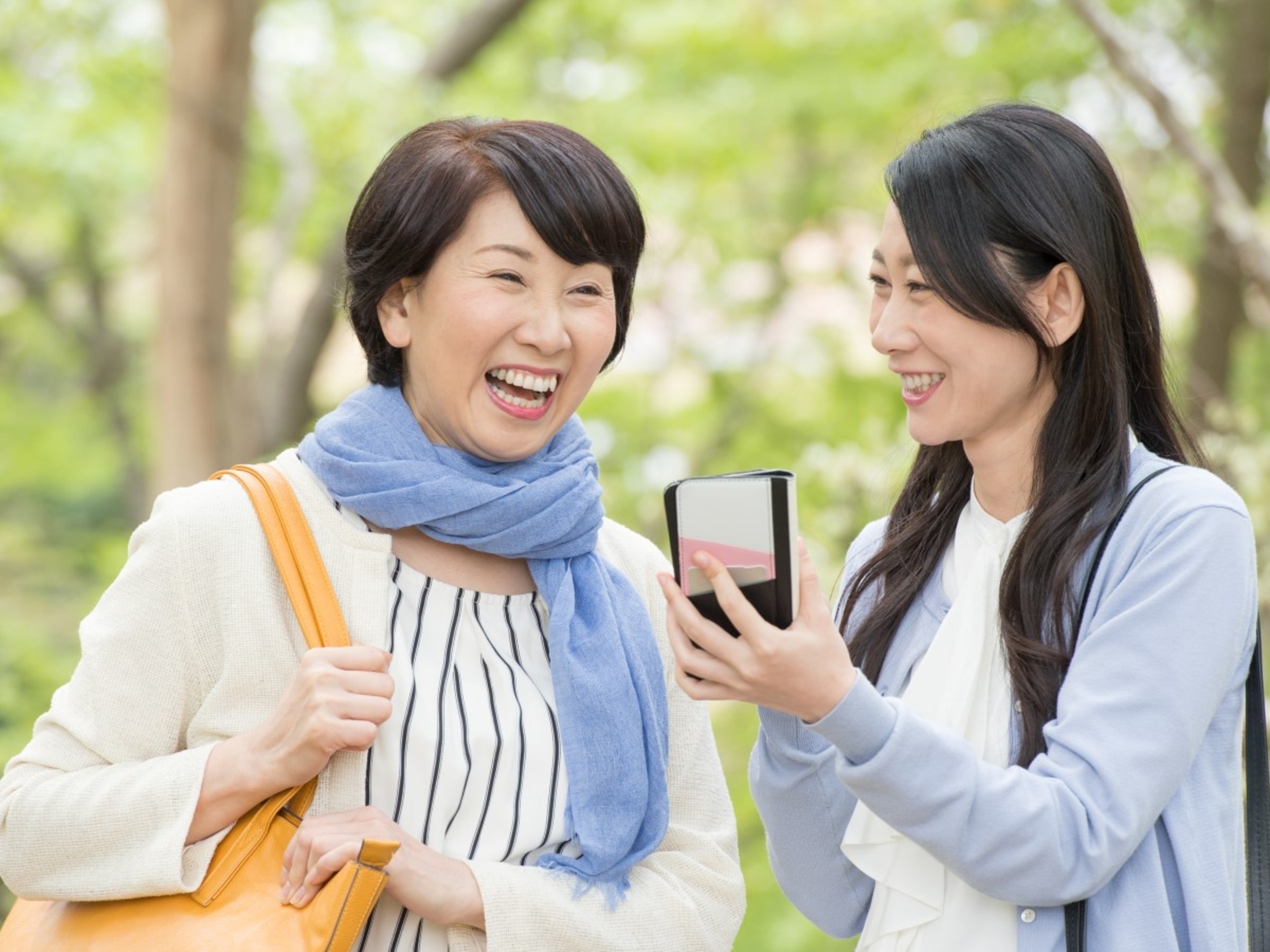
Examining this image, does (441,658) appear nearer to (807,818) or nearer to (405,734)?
(405,734)

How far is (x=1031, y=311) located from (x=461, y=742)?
103cm

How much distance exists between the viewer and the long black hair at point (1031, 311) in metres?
1.96

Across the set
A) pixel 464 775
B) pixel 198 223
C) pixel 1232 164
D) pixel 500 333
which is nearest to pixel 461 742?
pixel 464 775

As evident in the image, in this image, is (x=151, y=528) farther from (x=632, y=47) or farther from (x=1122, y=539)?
(x=632, y=47)

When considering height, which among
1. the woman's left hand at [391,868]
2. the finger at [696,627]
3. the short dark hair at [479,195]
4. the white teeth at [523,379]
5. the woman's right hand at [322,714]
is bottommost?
the woman's left hand at [391,868]

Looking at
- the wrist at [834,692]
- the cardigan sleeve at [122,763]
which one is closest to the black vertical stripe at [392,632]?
the cardigan sleeve at [122,763]

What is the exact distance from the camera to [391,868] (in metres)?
1.82

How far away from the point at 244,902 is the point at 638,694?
65cm

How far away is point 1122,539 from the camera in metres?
1.92

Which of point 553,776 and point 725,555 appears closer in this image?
point 725,555

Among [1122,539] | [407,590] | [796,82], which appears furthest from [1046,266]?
[796,82]

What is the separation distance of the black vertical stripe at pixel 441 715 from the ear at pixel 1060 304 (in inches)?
38.0

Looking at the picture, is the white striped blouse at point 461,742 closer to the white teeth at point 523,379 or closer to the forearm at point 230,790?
the forearm at point 230,790

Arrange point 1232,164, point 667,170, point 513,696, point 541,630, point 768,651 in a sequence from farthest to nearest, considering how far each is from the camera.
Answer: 1. point 667,170
2. point 1232,164
3. point 541,630
4. point 513,696
5. point 768,651
